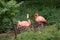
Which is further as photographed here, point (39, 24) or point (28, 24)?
point (39, 24)

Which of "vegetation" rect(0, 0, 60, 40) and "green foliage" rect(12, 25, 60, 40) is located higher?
"vegetation" rect(0, 0, 60, 40)

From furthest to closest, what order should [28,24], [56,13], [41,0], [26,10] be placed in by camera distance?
[41,0]
[26,10]
[56,13]
[28,24]

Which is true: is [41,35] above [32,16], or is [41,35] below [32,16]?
below

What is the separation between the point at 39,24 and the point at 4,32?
1.61 metres

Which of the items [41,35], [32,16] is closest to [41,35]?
[41,35]

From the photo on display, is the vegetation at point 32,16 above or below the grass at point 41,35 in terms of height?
above

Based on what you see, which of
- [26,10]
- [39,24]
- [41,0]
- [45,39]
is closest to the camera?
A: [45,39]

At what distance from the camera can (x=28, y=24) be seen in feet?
37.0

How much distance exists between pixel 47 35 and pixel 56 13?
4056 mm

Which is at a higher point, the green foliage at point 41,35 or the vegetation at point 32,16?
the vegetation at point 32,16

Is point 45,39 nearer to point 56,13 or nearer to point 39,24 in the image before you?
point 39,24

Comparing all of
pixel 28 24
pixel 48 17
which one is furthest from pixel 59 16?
pixel 28 24

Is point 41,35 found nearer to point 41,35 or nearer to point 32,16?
point 41,35

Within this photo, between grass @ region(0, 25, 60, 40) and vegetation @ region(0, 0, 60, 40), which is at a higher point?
vegetation @ region(0, 0, 60, 40)
